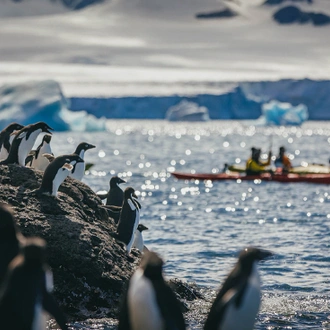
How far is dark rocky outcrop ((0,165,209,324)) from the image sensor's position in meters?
9.01

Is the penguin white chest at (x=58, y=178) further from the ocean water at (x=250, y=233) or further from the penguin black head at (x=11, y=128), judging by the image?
the penguin black head at (x=11, y=128)

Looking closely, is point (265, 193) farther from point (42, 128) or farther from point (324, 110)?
point (324, 110)

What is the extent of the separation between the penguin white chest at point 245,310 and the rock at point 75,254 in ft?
8.29

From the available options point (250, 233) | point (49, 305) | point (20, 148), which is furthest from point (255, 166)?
point (49, 305)

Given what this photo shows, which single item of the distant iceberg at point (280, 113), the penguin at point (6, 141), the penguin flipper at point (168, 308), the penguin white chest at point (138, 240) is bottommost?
the distant iceberg at point (280, 113)

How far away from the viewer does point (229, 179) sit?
29.5m

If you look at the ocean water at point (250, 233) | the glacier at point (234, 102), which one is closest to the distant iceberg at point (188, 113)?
the glacier at point (234, 102)

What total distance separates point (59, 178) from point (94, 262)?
1.26 meters

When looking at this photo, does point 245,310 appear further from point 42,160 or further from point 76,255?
point 42,160

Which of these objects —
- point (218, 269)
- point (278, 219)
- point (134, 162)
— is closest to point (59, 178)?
point (218, 269)

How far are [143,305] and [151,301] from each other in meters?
0.07

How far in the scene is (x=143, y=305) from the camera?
254 inches

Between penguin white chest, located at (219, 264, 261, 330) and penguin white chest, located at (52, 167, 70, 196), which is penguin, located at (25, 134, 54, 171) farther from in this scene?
penguin white chest, located at (219, 264, 261, 330)

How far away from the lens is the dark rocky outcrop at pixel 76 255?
9.01 metres
